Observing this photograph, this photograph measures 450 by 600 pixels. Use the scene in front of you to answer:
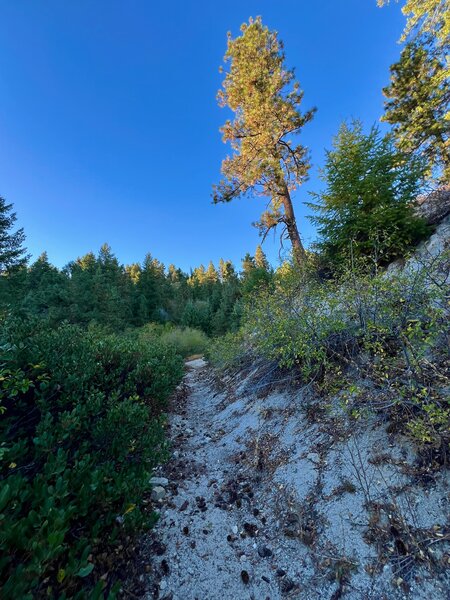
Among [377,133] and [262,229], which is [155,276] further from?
[377,133]

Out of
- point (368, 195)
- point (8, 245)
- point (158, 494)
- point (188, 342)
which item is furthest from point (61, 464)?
point (8, 245)

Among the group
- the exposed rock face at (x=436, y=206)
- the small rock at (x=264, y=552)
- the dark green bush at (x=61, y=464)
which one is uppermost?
the exposed rock face at (x=436, y=206)

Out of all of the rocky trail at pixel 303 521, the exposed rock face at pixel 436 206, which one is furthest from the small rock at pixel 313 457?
the exposed rock face at pixel 436 206

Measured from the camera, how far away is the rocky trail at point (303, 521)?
149cm

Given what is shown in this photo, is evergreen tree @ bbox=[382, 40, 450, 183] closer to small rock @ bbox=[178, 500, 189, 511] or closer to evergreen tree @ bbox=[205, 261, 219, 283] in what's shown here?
small rock @ bbox=[178, 500, 189, 511]

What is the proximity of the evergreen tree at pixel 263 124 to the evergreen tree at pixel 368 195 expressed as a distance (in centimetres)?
164

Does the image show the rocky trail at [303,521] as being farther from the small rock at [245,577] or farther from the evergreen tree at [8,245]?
the evergreen tree at [8,245]

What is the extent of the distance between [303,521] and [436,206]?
25.5 feet

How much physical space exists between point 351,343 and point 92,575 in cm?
324

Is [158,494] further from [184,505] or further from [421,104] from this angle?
[421,104]

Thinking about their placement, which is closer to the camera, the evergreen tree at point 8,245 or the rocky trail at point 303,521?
the rocky trail at point 303,521

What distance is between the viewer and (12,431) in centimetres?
201

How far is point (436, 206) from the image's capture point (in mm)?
6285

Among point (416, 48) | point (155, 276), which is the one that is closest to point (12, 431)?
point (416, 48)
